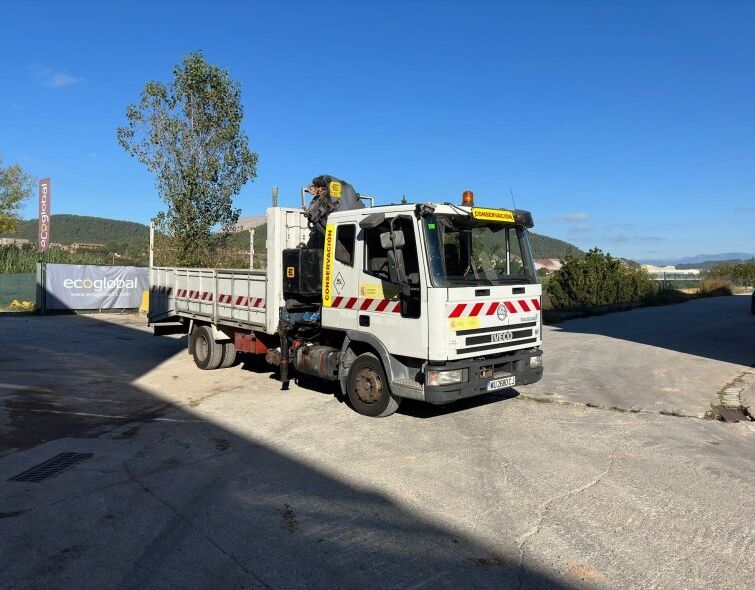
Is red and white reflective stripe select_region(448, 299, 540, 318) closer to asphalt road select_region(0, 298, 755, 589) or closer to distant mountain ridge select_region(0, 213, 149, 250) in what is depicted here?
asphalt road select_region(0, 298, 755, 589)

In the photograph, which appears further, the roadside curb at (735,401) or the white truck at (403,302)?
the roadside curb at (735,401)

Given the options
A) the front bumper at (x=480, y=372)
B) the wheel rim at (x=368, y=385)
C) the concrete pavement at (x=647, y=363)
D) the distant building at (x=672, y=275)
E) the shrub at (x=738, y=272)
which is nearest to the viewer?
the front bumper at (x=480, y=372)

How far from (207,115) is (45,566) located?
20.6 meters

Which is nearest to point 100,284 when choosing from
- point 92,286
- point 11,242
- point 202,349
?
point 92,286

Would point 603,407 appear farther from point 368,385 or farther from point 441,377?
point 368,385

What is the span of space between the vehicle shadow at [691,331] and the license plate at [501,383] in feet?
23.2

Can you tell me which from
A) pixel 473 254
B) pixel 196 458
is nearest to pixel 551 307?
pixel 473 254

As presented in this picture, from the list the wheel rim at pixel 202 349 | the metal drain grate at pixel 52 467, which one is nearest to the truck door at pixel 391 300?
the metal drain grate at pixel 52 467

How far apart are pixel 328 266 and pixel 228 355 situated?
4145 mm

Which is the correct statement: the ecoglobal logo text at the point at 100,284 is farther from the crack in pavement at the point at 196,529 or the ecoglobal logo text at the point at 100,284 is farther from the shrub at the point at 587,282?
the crack in pavement at the point at 196,529

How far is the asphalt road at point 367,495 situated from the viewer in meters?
3.47

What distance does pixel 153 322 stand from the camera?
41.9ft

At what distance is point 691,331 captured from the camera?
16766mm

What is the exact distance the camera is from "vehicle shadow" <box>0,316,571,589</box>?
339 centimetres
